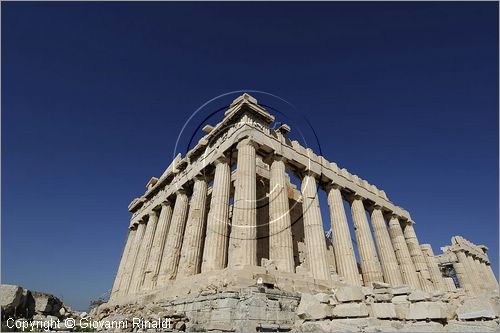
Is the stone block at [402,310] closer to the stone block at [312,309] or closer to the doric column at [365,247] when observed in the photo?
the stone block at [312,309]

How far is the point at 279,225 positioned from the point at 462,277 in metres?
33.9

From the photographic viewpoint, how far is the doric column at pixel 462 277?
35122mm

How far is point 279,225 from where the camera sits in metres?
16.1

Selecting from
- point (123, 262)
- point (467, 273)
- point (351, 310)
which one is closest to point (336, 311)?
point (351, 310)

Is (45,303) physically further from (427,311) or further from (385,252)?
(385,252)

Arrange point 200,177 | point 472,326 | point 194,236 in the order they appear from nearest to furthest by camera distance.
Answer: point 472,326, point 194,236, point 200,177

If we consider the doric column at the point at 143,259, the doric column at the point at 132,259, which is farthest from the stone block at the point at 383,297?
the doric column at the point at 132,259

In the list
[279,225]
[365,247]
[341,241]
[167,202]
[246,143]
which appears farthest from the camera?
[167,202]

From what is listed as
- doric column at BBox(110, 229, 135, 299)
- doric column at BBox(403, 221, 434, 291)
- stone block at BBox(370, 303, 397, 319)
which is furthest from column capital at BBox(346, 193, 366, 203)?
doric column at BBox(110, 229, 135, 299)

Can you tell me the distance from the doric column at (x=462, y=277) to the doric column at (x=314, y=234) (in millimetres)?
29960

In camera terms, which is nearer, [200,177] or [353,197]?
[200,177]

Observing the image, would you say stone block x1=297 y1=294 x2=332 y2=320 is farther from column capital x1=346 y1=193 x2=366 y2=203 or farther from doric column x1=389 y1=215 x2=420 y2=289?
→ doric column x1=389 y1=215 x2=420 y2=289

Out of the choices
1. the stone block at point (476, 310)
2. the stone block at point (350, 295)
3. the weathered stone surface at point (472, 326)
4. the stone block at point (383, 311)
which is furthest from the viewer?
the stone block at point (350, 295)

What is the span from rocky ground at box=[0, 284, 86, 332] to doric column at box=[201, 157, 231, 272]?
667 cm
